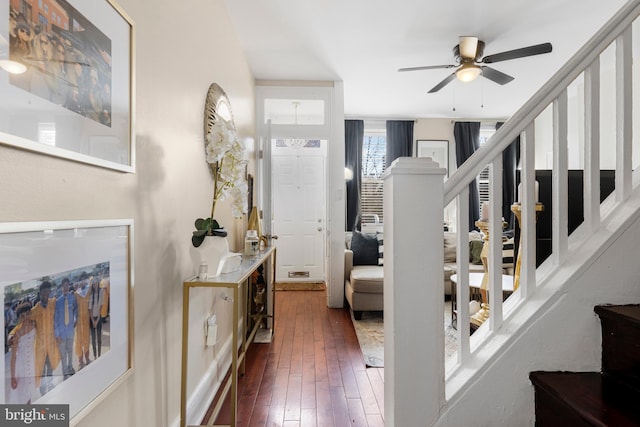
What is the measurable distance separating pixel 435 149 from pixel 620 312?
4.87 meters

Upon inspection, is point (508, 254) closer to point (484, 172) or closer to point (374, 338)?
point (484, 172)

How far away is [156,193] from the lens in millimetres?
1321

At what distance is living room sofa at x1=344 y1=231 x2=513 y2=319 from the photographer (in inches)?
136

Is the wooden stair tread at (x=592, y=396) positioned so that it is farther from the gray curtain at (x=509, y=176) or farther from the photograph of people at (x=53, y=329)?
the gray curtain at (x=509, y=176)

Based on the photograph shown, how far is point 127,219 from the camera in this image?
106 centimetres

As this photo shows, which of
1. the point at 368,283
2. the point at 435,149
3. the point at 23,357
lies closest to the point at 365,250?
the point at 368,283

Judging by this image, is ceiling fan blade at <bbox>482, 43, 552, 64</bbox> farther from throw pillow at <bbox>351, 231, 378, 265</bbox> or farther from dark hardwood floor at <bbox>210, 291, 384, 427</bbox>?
dark hardwood floor at <bbox>210, 291, 384, 427</bbox>

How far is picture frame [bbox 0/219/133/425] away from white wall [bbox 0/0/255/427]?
5 cm

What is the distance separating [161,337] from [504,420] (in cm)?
131

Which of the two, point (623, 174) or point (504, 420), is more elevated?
point (623, 174)

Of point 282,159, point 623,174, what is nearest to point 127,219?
point 623,174

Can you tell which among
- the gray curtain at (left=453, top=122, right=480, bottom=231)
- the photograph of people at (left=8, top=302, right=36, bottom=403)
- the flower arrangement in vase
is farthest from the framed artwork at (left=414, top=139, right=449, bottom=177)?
the photograph of people at (left=8, top=302, right=36, bottom=403)

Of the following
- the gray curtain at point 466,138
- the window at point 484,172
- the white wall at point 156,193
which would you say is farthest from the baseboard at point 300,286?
the window at point 484,172

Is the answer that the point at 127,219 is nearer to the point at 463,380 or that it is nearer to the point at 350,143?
the point at 463,380
